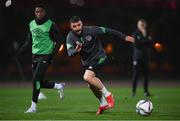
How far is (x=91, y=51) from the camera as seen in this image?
13195mm

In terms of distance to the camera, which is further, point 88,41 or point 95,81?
point 88,41

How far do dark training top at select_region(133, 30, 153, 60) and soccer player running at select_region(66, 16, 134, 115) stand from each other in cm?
603

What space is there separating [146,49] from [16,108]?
20.5 feet

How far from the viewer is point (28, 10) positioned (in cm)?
3625

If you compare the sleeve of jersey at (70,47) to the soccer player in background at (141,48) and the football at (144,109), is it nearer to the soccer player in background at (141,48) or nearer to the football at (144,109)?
the football at (144,109)

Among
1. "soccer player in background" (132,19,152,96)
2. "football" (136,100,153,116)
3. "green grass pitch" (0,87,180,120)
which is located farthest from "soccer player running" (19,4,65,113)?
"soccer player in background" (132,19,152,96)

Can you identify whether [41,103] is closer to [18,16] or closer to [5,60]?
[5,60]

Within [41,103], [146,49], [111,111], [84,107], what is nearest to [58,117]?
[111,111]

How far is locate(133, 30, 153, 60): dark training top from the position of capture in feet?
63.2

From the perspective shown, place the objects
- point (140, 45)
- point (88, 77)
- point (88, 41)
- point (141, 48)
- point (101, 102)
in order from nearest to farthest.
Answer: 1. point (88, 77)
2. point (88, 41)
3. point (101, 102)
4. point (140, 45)
5. point (141, 48)

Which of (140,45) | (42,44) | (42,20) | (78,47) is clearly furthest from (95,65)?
(140,45)

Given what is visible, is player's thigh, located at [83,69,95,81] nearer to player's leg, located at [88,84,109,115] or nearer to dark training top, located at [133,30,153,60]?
player's leg, located at [88,84,109,115]

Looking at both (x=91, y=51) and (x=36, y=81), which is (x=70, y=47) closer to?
(x=91, y=51)

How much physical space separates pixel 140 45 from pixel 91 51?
6.37 metres
